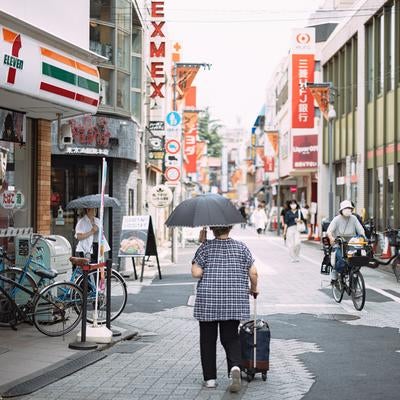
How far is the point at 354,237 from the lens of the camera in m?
13.4

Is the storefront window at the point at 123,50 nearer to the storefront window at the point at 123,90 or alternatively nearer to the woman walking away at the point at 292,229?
the storefront window at the point at 123,90

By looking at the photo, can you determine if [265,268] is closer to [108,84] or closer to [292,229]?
[292,229]

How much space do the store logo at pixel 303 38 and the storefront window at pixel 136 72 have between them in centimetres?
1938

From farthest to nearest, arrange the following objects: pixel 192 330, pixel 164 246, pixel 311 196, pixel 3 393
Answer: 1. pixel 311 196
2. pixel 164 246
3. pixel 192 330
4. pixel 3 393

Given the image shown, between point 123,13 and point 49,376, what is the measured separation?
14665 mm

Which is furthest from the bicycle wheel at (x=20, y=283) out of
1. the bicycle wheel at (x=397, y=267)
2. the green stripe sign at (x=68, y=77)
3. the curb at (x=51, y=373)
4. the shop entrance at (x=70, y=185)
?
the bicycle wheel at (x=397, y=267)

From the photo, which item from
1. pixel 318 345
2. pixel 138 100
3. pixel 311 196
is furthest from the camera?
pixel 311 196

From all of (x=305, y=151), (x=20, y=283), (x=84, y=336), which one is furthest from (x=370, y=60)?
(x=84, y=336)

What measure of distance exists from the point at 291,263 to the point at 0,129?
1473 centimetres

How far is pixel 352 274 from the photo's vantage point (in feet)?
41.7

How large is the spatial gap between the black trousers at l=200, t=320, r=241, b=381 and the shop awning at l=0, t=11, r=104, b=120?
3391mm

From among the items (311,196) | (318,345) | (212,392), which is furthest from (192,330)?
(311,196)

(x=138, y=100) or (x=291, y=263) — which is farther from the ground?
(x=138, y=100)

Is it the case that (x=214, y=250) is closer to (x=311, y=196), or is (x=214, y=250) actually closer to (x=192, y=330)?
(x=192, y=330)
